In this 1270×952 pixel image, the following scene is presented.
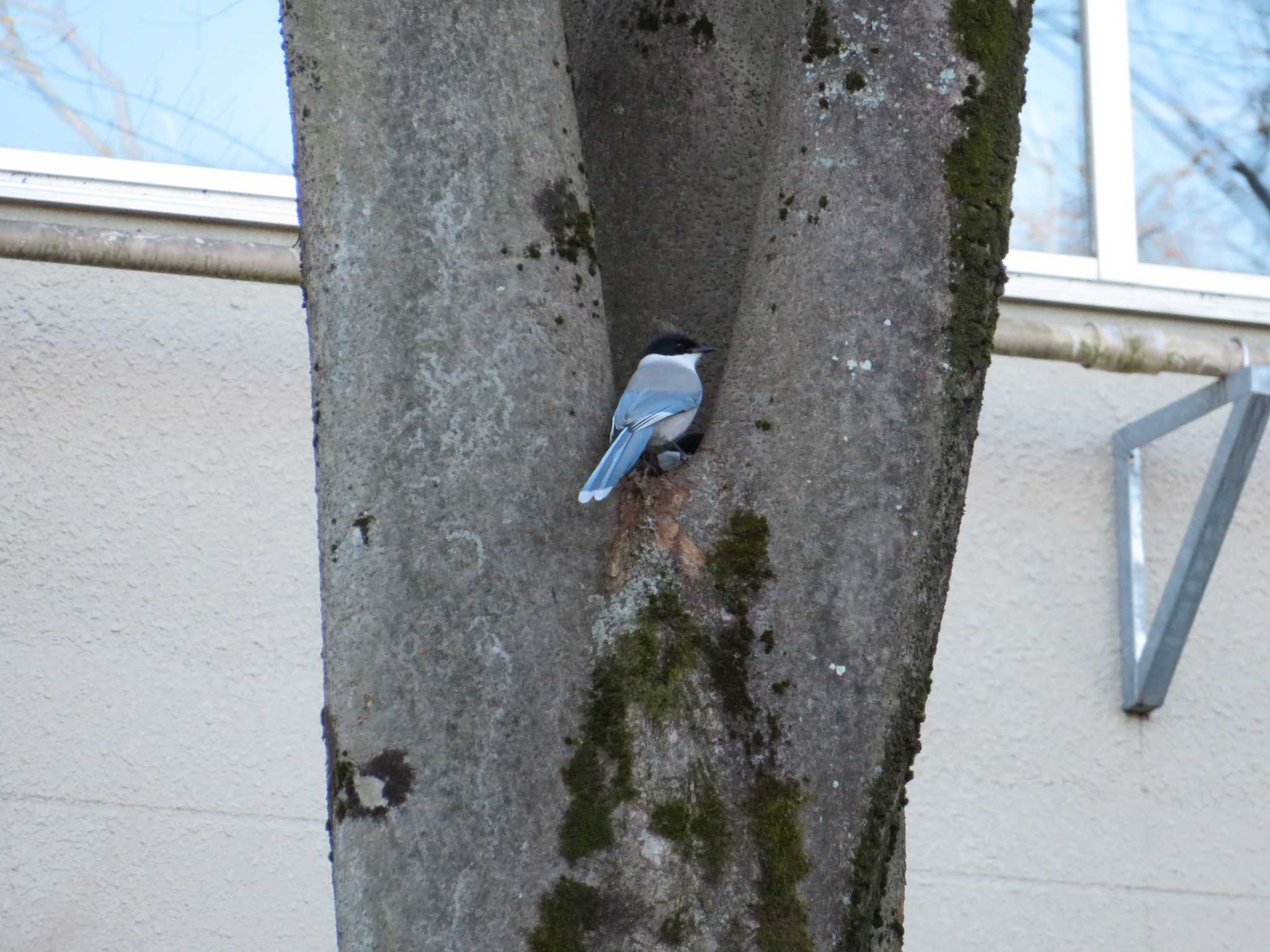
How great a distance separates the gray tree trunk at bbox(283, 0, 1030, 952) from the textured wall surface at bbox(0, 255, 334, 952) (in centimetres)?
255

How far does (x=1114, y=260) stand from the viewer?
15.7 ft

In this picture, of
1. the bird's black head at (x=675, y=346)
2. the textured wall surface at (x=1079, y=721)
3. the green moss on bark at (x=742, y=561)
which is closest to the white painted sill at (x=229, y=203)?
the textured wall surface at (x=1079, y=721)

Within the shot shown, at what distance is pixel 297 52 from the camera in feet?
5.31

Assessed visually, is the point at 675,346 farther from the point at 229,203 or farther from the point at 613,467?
the point at 229,203

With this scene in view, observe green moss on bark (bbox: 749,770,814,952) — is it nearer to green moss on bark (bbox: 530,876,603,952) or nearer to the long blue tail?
green moss on bark (bbox: 530,876,603,952)

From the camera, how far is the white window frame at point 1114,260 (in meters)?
4.66

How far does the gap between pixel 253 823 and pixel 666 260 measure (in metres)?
2.49

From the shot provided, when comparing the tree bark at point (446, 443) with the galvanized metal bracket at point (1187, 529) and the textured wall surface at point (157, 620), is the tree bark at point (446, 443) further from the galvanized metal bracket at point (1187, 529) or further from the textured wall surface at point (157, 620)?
the galvanized metal bracket at point (1187, 529)

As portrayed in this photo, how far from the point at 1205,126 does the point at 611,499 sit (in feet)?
14.5

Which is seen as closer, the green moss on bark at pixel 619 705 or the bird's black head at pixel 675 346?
the green moss on bark at pixel 619 705

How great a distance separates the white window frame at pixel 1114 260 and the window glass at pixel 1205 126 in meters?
0.10

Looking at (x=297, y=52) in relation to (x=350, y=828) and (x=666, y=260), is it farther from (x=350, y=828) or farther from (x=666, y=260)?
(x=350, y=828)

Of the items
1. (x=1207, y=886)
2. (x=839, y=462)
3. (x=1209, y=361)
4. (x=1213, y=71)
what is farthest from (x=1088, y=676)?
(x=839, y=462)

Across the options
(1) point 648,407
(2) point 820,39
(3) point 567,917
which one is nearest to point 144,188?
(1) point 648,407
